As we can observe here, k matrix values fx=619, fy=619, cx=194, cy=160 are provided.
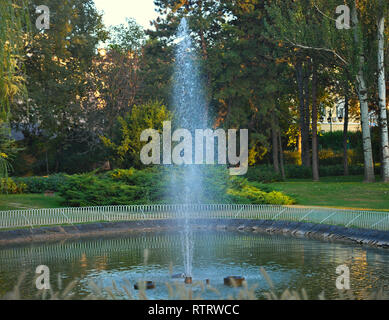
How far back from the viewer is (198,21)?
4794 cm

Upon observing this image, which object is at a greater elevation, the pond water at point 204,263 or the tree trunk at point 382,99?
the tree trunk at point 382,99

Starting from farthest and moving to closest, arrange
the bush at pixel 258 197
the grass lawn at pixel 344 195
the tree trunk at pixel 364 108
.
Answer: the tree trunk at pixel 364 108 → the grass lawn at pixel 344 195 → the bush at pixel 258 197

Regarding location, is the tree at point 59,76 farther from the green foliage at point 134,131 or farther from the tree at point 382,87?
the tree at point 382,87

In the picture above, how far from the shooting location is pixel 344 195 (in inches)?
1276

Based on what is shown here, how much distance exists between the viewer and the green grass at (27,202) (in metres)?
28.1

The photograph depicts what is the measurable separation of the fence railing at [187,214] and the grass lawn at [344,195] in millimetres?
4419

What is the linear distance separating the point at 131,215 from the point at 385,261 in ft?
38.5

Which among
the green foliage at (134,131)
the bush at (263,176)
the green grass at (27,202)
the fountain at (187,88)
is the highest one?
the fountain at (187,88)

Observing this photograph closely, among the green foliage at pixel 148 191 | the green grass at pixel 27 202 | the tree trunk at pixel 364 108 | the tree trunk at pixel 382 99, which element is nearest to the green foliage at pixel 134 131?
the green foliage at pixel 148 191

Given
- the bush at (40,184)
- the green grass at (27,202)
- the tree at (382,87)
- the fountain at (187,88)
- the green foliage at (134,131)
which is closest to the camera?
→ the green grass at (27,202)

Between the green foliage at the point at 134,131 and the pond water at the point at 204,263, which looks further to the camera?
the green foliage at the point at 134,131

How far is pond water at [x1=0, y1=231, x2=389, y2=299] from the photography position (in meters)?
13.6

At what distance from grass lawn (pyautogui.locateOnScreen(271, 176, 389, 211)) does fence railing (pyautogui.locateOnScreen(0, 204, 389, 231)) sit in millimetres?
4419

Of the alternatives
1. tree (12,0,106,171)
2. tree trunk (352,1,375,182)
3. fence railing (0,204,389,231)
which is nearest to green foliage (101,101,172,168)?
fence railing (0,204,389,231)
